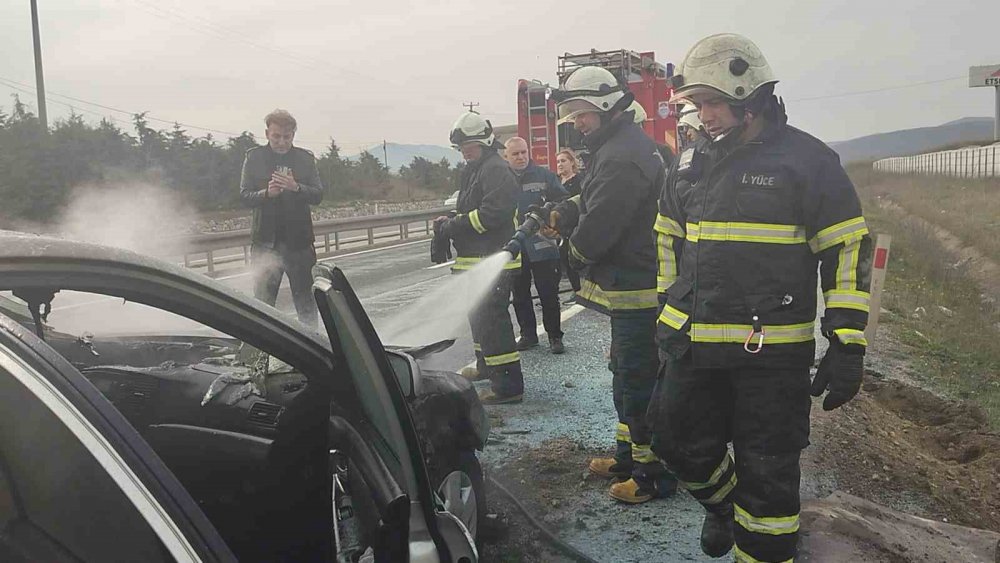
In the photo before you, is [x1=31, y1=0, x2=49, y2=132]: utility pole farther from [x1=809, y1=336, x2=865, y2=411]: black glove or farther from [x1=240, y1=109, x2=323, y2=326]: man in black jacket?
[x1=809, y1=336, x2=865, y2=411]: black glove

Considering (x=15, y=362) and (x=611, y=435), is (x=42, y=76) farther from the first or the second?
(x=15, y=362)

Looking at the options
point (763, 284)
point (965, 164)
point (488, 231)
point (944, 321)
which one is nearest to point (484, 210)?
point (488, 231)

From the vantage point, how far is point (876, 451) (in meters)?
4.26

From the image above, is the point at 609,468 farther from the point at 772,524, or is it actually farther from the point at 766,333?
the point at 766,333

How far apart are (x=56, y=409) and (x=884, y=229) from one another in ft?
68.0

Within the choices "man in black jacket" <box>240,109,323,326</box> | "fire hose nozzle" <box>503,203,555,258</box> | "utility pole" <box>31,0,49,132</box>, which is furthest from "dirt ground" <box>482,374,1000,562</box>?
"utility pole" <box>31,0,49,132</box>

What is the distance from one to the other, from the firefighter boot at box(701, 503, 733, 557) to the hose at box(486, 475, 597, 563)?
1.47 ft

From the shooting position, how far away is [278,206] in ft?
18.0

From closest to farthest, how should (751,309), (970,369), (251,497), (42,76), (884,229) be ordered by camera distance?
(251,497) → (751,309) → (970,369) → (884,229) → (42,76)

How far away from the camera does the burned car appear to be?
1.18 m

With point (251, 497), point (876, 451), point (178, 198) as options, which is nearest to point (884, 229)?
point (876, 451)

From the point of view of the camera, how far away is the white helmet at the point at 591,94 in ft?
12.0

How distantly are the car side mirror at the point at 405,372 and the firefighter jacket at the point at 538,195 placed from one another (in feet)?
13.1

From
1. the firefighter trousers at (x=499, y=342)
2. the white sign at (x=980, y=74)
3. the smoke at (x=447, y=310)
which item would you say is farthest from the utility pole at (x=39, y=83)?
the white sign at (x=980, y=74)
